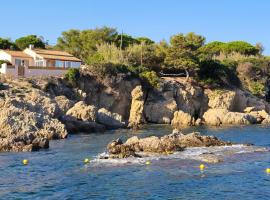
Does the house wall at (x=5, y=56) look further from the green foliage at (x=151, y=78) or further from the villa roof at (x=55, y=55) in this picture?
the green foliage at (x=151, y=78)

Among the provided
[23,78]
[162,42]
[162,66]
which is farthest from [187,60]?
[23,78]

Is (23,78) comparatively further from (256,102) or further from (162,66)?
(256,102)

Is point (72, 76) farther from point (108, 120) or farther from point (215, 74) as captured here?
point (215, 74)

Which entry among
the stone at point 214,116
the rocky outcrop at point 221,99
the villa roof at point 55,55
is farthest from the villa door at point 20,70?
the rocky outcrop at point 221,99

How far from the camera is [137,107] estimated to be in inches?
2820

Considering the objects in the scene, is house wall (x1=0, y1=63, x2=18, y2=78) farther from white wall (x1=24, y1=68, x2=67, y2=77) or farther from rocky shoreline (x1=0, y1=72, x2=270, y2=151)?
rocky shoreline (x1=0, y1=72, x2=270, y2=151)

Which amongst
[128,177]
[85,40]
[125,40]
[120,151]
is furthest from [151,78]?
[128,177]

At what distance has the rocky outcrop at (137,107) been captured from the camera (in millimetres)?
70956

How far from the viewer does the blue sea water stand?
Answer: 82.2 ft

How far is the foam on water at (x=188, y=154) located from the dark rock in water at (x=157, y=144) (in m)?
0.79

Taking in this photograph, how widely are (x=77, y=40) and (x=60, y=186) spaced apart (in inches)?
3128

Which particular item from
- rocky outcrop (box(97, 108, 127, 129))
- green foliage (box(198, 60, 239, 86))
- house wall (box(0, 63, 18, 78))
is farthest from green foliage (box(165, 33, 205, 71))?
house wall (box(0, 63, 18, 78))

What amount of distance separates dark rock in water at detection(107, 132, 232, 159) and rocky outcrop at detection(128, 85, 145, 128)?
→ 91.7 ft

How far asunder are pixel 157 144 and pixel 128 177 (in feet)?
31.0
